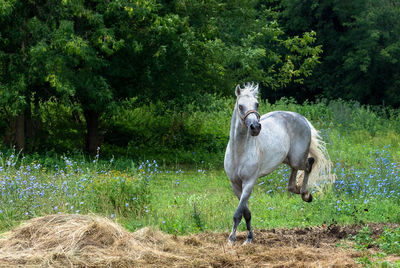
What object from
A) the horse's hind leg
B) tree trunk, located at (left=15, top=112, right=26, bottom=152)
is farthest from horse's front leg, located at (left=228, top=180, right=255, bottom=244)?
tree trunk, located at (left=15, top=112, right=26, bottom=152)

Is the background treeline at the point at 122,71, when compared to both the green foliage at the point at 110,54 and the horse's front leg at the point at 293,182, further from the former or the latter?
the horse's front leg at the point at 293,182

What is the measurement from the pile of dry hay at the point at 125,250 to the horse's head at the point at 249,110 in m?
1.40

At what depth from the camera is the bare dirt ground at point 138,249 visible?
19.1ft

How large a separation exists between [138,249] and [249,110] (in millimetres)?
1991

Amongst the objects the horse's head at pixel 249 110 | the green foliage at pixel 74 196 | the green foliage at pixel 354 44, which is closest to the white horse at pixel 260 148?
the horse's head at pixel 249 110

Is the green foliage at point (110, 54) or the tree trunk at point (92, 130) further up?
the green foliage at point (110, 54)

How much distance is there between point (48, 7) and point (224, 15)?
5.12 metres

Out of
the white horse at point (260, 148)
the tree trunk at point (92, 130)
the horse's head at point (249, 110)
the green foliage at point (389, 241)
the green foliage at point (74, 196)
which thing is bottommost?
the tree trunk at point (92, 130)

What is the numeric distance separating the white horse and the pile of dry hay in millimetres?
553

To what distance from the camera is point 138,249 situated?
615 cm

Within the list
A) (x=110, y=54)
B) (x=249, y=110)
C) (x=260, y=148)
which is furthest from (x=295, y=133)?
(x=110, y=54)

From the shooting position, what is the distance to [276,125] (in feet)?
24.6

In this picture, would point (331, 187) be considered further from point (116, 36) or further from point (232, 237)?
point (116, 36)

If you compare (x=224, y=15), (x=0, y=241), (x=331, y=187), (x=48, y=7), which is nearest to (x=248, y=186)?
(x=0, y=241)
